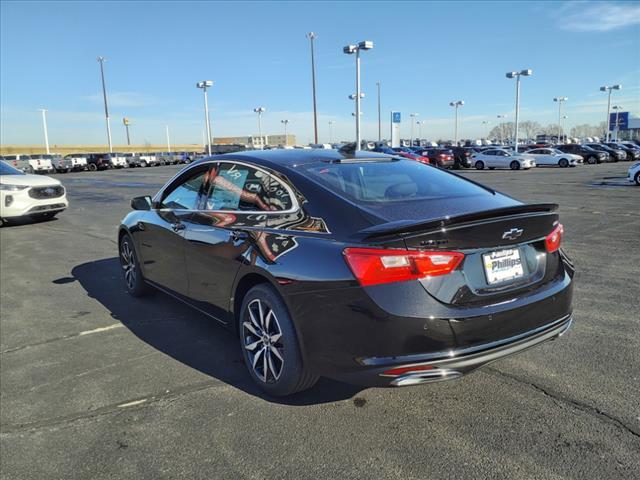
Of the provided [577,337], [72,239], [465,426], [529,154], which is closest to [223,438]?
[465,426]

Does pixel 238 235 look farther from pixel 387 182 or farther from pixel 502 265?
pixel 502 265

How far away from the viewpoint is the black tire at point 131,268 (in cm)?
553

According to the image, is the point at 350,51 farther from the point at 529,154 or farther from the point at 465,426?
the point at 465,426

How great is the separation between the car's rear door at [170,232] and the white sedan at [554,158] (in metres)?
40.0

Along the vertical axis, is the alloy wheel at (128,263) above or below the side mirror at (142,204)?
below

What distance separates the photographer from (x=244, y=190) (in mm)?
3781

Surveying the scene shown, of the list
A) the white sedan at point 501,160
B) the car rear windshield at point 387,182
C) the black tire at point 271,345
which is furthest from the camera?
the white sedan at point 501,160

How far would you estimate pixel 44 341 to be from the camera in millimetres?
4578

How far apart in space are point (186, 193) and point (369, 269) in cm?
256

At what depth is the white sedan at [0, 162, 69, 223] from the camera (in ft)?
37.4

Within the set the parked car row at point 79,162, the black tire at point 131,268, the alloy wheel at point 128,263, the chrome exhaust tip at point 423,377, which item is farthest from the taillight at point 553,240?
the parked car row at point 79,162

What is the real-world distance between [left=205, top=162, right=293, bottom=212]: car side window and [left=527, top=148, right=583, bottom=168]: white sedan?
40389mm

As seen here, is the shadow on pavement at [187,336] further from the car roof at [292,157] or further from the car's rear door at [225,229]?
the car roof at [292,157]

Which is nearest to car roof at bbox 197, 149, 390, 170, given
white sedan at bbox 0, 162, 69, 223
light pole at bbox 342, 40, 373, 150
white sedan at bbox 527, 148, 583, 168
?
white sedan at bbox 0, 162, 69, 223
